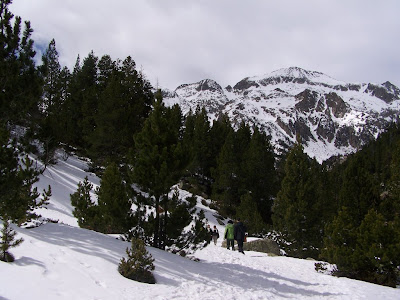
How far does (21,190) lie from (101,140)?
16.6 m

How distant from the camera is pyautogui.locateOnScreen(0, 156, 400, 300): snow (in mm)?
5660

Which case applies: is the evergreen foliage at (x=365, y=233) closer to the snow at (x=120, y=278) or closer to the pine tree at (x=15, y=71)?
the snow at (x=120, y=278)

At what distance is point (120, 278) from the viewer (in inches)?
269

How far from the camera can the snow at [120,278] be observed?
5.66 m

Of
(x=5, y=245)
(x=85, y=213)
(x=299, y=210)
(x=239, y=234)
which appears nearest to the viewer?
(x=5, y=245)

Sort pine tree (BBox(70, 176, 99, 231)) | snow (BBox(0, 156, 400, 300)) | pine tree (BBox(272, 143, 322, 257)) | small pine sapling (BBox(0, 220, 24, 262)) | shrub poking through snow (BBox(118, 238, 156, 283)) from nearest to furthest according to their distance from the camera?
1. snow (BBox(0, 156, 400, 300))
2. small pine sapling (BBox(0, 220, 24, 262))
3. shrub poking through snow (BBox(118, 238, 156, 283))
4. pine tree (BBox(70, 176, 99, 231))
5. pine tree (BBox(272, 143, 322, 257))

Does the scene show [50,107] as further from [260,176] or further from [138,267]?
[138,267]

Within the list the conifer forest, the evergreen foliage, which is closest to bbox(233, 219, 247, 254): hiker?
the conifer forest

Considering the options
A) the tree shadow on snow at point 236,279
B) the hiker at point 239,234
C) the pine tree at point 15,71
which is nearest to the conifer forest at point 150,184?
the pine tree at point 15,71

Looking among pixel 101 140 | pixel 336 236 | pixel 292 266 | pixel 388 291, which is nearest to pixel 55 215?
pixel 101 140

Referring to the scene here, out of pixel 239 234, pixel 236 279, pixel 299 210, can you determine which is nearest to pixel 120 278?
pixel 236 279

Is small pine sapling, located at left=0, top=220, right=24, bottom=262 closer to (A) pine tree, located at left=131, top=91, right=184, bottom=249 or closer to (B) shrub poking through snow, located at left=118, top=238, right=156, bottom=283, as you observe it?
(B) shrub poking through snow, located at left=118, top=238, right=156, bottom=283

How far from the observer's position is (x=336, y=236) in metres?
11.8

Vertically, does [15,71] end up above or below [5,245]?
above
